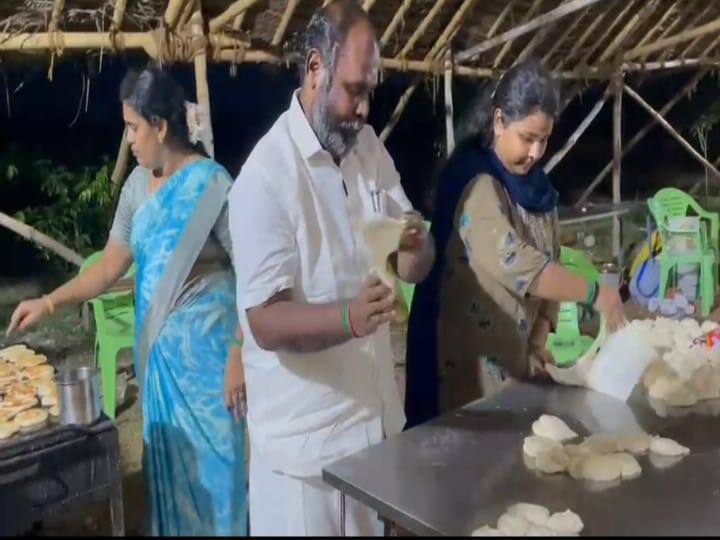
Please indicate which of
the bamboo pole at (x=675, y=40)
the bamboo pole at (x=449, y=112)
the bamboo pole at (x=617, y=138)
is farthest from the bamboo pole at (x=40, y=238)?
the bamboo pole at (x=675, y=40)

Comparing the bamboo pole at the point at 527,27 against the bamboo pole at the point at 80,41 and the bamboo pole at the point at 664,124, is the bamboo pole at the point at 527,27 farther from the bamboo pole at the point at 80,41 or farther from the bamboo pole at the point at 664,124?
the bamboo pole at the point at 80,41

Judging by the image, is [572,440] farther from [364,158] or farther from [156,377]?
[156,377]

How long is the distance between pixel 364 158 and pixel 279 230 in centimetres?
23

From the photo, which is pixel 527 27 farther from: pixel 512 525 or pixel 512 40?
pixel 512 525

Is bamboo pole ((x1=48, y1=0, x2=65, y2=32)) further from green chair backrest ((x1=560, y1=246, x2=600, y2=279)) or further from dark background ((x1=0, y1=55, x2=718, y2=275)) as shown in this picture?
green chair backrest ((x1=560, y1=246, x2=600, y2=279))

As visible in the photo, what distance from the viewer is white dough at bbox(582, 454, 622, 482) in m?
Answer: 1.13

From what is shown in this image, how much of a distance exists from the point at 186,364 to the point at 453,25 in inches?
45.4

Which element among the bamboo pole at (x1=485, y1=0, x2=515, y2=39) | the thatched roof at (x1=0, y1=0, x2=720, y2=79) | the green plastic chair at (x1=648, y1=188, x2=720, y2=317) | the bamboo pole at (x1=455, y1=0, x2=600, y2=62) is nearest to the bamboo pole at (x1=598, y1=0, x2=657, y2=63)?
the thatched roof at (x1=0, y1=0, x2=720, y2=79)

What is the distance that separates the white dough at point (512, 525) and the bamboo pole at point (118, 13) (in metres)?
0.97

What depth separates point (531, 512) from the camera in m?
1.02

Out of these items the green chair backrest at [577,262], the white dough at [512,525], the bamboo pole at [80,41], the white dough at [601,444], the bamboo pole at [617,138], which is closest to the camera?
the white dough at [512,525]

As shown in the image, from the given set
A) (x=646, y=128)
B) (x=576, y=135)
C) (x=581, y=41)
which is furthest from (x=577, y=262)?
(x=581, y=41)

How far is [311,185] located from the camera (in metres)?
1.18

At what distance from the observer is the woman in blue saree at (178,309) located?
138cm
